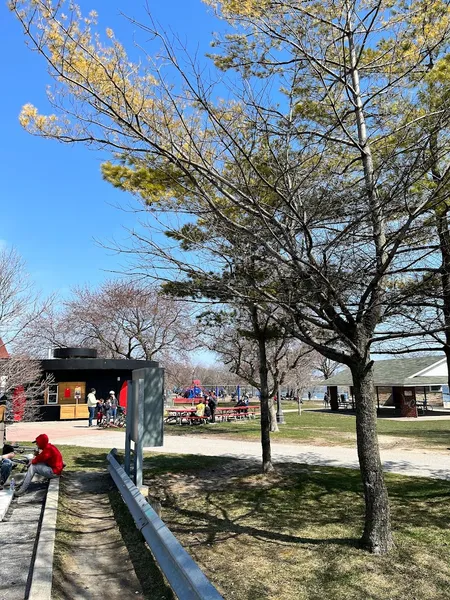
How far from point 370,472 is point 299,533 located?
1272 millimetres

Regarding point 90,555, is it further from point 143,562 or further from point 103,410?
point 103,410

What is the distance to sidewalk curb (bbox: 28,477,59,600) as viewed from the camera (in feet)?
11.9

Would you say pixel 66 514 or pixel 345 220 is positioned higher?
pixel 345 220

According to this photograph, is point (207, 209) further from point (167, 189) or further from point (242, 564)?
point (242, 564)

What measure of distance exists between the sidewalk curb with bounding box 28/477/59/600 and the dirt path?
121 millimetres

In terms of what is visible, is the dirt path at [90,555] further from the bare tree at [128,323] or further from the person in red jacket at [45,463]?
the bare tree at [128,323]

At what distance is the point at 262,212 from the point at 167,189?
1724 millimetres

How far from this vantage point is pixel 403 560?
464cm

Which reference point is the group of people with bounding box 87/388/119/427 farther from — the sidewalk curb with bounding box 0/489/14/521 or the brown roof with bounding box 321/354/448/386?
the sidewalk curb with bounding box 0/489/14/521

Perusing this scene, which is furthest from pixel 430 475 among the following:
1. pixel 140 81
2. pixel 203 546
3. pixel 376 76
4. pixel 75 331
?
pixel 75 331

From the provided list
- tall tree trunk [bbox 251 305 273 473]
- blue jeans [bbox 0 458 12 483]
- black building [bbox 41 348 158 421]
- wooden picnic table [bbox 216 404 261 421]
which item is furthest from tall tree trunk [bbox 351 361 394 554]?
black building [bbox 41 348 158 421]

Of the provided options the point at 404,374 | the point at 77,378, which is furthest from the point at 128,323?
the point at 404,374

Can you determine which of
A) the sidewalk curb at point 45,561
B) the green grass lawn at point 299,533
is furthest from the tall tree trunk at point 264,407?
the sidewalk curb at point 45,561

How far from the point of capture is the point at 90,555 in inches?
193
